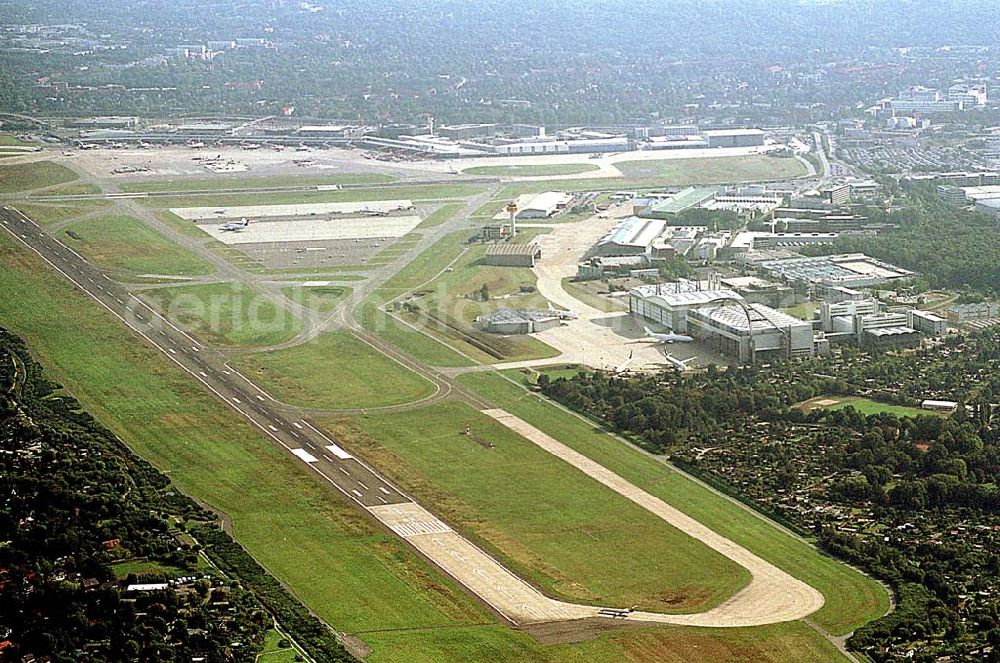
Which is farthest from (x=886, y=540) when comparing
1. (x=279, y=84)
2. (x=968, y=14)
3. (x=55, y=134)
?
(x=968, y=14)

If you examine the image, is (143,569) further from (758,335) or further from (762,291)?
(762,291)

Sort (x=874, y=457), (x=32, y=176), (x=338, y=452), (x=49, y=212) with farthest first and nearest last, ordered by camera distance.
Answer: (x=32, y=176)
(x=49, y=212)
(x=338, y=452)
(x=874, y=457)

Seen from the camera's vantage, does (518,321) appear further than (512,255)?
No

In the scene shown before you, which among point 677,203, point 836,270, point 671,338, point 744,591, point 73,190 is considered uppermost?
point 73,190

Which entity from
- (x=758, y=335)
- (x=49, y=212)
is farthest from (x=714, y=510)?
(x=49, y=212)

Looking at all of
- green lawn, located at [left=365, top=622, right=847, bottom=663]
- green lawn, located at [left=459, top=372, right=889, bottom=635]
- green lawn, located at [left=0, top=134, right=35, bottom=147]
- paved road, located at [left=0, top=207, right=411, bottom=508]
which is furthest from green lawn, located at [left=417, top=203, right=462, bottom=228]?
green lawn, located at [left=365, top=622, right=847, bottom=663]

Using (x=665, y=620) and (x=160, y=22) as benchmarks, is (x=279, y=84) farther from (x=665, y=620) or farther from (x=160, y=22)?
(x=665, y=620)
